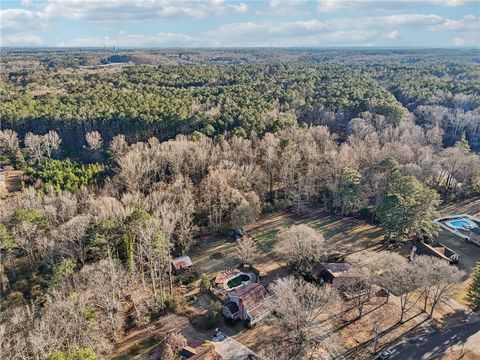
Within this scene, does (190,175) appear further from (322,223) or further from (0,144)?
(0,144)

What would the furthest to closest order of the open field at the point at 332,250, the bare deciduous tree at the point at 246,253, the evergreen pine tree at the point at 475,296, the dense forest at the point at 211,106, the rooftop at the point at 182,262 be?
the dense forest at the point at 211,106 < the rooftop at the point at 182,262 < the bare deciduous tree at the point at 246,253 < the evergreen pine tree at the point at 475,296 < the open field at the point at 332,250

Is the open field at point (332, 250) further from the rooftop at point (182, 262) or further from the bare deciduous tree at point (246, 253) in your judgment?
the bare deciduous tree at point (246, 253)

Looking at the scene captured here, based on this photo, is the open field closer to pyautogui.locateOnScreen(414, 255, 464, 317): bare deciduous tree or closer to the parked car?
the parked car

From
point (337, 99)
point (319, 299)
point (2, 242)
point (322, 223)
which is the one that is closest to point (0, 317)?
point (2, 242)

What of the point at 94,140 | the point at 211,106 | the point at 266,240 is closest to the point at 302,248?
the point at 266,240

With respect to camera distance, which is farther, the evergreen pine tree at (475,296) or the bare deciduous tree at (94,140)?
the bare deciduous tree at (94,140)

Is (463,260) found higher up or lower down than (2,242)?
lower down

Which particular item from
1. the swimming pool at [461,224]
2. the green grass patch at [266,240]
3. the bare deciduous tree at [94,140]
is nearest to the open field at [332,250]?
the green grass patch at [266,240]


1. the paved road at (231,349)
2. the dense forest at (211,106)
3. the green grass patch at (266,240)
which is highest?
the dense forest at (211,106)
